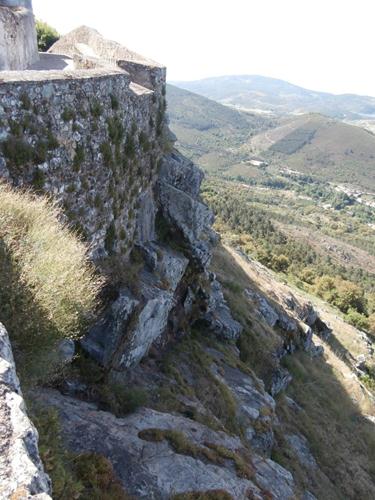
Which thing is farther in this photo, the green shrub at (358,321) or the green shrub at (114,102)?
the green shrub at (358,321)

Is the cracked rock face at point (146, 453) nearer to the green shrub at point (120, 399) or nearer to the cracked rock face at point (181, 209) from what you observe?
the green shrub at point (120, 399)

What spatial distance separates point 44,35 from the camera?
1212 inches

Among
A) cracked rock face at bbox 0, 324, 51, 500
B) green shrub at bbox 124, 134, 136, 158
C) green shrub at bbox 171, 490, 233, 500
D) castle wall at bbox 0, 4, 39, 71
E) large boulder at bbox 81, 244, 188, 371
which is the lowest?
green shrub at bbox 171, 490, 233, 500

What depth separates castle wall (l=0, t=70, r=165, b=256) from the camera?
28.9 ft

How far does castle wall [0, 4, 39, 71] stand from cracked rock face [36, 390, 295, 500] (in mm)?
13258

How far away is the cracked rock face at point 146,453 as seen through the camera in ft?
26.2

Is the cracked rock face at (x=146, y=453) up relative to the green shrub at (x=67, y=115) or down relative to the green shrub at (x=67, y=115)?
down

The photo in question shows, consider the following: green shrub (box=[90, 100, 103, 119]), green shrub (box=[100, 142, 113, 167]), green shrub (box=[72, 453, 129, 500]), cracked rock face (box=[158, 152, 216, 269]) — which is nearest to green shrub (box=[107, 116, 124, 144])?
green shrub (box=[100, 142, 113, 167])

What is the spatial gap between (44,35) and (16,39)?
15.2m

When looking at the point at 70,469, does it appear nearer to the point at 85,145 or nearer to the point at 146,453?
the point at 146,453

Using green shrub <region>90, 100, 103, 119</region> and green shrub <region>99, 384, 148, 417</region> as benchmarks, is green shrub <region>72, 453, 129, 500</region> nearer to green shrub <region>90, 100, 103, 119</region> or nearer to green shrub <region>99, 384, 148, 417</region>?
green shrub <region>99, 384, 148, 417</region>

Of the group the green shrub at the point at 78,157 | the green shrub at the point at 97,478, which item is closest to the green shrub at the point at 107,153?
the green shrub at the point at 78,157

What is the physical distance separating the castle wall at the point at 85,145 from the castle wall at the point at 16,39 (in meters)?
5.24

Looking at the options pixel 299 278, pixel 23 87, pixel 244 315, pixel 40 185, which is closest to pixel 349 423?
pixel 244 315
